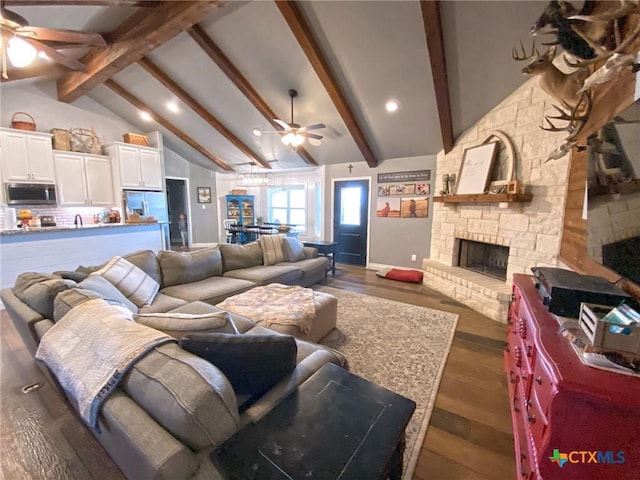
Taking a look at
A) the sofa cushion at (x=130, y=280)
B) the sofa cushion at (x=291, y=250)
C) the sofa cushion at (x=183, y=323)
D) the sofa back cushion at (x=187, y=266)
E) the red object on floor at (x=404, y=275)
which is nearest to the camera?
the sofa cushion at (x=183, y=323)

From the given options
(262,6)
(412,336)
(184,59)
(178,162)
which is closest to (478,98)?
(262,6)

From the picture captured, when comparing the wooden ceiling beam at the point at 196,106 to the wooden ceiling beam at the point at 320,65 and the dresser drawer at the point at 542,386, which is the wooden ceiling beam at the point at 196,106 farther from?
the dresser drawer at the point at 542,386

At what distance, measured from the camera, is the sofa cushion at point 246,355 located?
116cm

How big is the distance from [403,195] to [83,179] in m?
6.36

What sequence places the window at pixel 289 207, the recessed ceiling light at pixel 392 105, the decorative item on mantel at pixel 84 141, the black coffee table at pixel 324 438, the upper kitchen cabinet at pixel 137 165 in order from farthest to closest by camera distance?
the window at pixel 289 207 < the upper kitchen cabinet at pixel 137 165 < the decorative item on mantel at pixel 84 141 < the recessed ceiling light at pixel 392 105 < the black coffee table at pixel 324 438

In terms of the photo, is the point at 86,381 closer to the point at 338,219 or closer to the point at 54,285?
the point at 54,285

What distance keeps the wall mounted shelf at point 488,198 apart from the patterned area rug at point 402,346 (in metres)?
1.55

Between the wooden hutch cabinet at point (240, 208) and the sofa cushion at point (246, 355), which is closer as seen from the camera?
the sofa cushion at point (246, 355)

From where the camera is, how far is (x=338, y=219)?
654 centimetres

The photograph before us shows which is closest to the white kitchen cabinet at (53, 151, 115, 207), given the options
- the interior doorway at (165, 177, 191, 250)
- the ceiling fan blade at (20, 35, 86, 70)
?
the ceiling fan blade at (20, 35, 86, 70)

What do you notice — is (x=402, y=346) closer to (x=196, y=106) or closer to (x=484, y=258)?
(x=484, y=258)

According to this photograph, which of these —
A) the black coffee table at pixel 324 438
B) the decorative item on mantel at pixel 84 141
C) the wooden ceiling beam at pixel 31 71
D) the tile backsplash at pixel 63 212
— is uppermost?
the wooden ceiling beam at pixel 31 71

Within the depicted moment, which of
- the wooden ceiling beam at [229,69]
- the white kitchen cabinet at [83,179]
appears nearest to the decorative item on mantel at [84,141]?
the white kitchen cabinet at [83,179]

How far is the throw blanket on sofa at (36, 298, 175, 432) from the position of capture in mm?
1065
